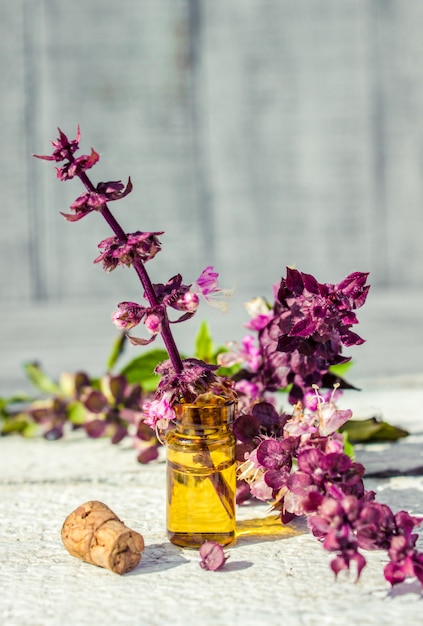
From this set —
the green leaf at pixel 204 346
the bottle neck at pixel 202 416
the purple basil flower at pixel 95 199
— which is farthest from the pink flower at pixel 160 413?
the green leaf at pixel 204 346

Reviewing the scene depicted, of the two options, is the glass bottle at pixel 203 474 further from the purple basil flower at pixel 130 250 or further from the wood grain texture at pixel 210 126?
the wood grain texture at pixel 210 126

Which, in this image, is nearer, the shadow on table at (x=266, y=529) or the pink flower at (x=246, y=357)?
the shadow on table at (x=266, y=529)

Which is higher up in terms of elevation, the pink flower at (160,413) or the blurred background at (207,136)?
the blurred background at (207,136)

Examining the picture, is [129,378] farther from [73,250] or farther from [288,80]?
[288,80]

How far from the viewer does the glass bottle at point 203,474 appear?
60cm

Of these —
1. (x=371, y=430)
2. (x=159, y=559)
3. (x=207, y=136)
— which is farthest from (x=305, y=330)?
(x=207, y=136)

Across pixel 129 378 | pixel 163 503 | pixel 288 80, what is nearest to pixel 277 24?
pixel 288 80

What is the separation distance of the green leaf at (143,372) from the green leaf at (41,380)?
0.42 feet

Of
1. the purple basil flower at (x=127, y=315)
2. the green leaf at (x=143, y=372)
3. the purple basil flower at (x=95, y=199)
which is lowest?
the green leaf at (x=143, y=372)

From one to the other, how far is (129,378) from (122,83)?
3.25 ft

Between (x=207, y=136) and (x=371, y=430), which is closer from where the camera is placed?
(x=371, y=430)

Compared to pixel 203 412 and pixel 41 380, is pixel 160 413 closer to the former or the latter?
pixel 203 412

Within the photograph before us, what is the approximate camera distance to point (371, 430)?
890 mm

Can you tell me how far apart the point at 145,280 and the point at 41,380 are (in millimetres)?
557
